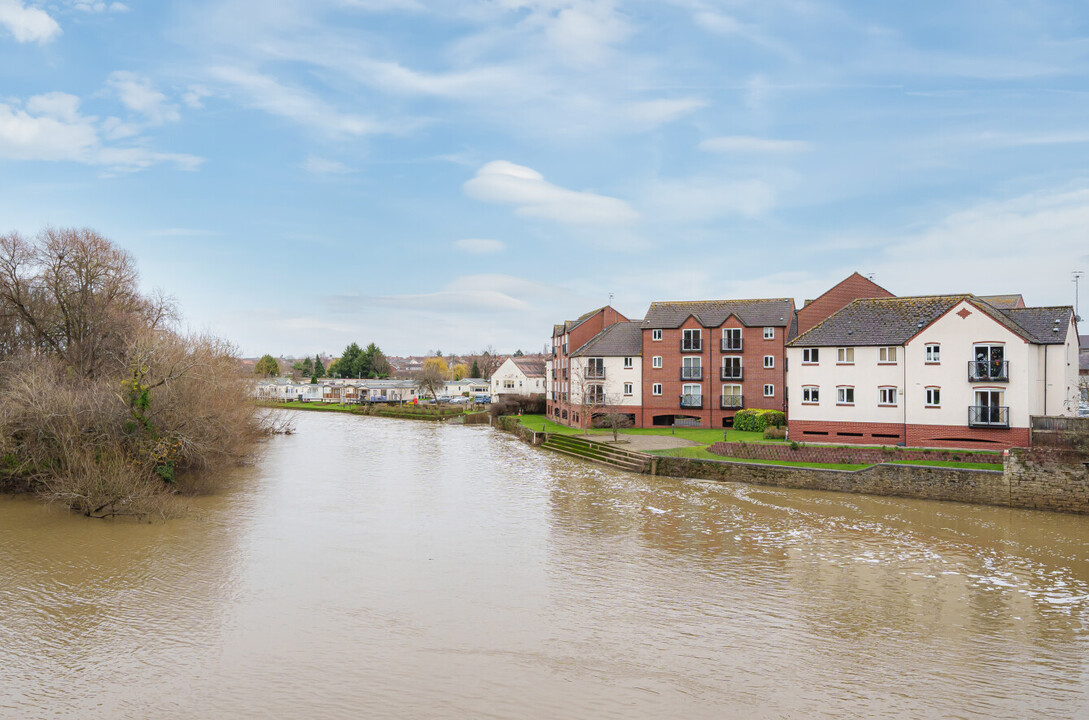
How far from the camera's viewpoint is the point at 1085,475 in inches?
908

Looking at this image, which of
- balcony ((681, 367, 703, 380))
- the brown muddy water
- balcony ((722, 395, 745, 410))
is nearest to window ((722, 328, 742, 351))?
balcony ((681, 367, 703, 380))

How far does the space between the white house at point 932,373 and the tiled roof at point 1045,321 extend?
36 mm

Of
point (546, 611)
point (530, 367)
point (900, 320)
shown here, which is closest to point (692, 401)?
point (900, 320)

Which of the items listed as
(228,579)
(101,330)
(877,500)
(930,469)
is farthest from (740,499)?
(101,330)

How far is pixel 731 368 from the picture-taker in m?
42.5

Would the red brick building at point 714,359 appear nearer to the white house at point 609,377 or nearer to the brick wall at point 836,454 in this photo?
the white house at point 609,377

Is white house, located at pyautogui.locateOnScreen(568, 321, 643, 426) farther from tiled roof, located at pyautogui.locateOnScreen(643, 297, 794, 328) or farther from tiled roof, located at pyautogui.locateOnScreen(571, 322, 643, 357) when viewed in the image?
tiled roof, located at pyautogui.locateOnScreen(643, 297, 794, 328)

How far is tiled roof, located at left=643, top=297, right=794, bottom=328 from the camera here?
42188 mm

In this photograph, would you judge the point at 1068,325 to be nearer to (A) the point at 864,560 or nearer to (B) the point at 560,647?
(A) the point at 864,560

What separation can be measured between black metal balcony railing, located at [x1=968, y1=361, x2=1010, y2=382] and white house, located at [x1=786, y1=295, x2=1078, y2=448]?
4cm

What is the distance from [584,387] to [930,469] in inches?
876

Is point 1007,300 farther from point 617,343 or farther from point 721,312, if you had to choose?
point 617,343

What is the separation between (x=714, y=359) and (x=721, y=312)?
3.14 meters

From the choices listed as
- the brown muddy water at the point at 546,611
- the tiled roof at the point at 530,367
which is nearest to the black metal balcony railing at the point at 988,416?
the brown muddy water at the point at 546,611
